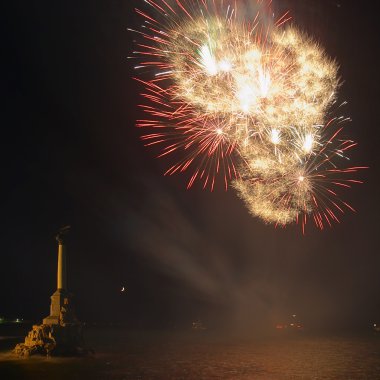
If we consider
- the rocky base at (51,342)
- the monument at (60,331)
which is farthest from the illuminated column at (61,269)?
the rocky base at (51,342)

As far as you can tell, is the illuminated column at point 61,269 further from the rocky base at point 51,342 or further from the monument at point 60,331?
the rocky base at point 51,342

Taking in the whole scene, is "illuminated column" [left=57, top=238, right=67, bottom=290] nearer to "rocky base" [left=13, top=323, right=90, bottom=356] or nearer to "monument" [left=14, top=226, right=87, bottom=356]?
"monument" [left=14, top=226, right=87, bottom=356]

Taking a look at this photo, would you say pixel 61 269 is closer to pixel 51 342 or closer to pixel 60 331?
pixel 60 331

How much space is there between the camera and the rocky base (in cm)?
2888

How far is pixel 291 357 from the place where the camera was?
116 ft

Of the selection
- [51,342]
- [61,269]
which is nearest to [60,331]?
[51,342]

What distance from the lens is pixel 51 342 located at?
95.5ft

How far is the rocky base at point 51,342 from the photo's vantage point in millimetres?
28883

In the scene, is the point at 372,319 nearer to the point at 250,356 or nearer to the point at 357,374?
the point at 250,356

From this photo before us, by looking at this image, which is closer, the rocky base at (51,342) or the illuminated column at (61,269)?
the rocky base at (51,342)

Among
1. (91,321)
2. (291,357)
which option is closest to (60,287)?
(291,357)

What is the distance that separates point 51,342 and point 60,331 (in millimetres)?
714

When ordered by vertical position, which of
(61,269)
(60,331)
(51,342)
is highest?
(61,269)

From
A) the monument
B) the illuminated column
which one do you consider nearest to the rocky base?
the monument
